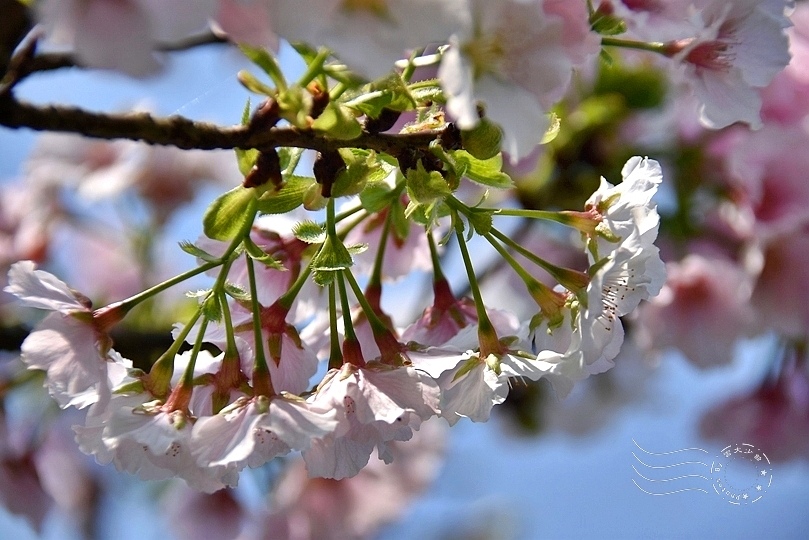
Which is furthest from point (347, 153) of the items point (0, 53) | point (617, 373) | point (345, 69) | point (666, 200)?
point (617, 373)

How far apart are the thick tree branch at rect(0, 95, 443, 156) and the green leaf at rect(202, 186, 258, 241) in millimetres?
53

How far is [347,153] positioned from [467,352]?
172mm

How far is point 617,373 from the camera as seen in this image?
6.80 feet

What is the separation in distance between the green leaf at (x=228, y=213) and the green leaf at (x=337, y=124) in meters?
0.10

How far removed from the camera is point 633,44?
67cm

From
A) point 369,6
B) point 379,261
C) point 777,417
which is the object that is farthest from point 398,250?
point 777,417

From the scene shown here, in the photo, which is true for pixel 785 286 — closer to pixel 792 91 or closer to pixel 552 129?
pixel 792 91

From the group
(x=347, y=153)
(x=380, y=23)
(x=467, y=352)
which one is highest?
(x=380, y=23)

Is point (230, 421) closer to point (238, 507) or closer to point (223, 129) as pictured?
point (223, 129)

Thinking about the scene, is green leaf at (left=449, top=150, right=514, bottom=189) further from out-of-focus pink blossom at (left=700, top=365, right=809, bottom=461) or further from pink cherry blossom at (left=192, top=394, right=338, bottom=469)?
out-of-focus pink blossom at (left=700, top=365, right=809, bottom=461)

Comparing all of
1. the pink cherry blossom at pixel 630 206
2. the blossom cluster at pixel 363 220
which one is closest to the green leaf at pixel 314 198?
the blossom cluster at pixel 363 220

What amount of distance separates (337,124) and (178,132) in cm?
12

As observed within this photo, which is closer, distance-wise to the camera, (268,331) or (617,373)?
(268,331)

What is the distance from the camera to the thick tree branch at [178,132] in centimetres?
56
